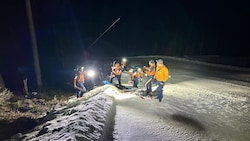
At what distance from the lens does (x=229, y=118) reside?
8.97 m

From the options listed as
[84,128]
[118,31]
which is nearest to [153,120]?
[84,128]

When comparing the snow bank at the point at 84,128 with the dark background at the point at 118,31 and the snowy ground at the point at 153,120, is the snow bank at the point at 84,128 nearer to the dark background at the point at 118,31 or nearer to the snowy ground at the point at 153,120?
the snowy ground at the point at 153,120

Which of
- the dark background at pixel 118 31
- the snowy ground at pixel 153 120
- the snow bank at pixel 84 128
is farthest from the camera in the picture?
the dark background at pixel 118 31

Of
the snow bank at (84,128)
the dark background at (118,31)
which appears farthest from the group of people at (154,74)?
the dark background at (118,31)

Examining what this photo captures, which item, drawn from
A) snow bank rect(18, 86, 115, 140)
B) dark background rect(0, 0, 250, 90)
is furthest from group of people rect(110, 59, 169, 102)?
dark background rect(0, 0, 250, 90)

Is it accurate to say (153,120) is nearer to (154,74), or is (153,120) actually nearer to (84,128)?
(84,128)

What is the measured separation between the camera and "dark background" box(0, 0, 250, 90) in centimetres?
2466

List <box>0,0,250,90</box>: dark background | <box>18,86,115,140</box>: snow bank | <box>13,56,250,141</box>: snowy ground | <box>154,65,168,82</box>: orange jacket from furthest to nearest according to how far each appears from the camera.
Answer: <box>0,0,250,90</box>: dark background, <box>154,65,168,82</box>: orange jacket, <box>13,56,250,141</box>: snowy ground, <box>18,86,115,140</box>: snow bank

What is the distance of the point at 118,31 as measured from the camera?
190ft

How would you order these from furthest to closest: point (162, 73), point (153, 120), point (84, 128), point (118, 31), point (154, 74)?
1. point (118, 31)
2. point (154, 74)
3. point (162, 73)
4. point (153, 120)
5. point (84, 128)

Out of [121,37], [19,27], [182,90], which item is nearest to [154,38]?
[121,37]

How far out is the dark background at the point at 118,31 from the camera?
24.7 metres

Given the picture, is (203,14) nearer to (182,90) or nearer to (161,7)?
(161,7)

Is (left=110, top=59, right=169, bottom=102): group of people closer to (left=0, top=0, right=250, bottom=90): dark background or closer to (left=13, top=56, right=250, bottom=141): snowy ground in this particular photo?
(left=13, top=56, right=250, bottom=141): snowy ground
